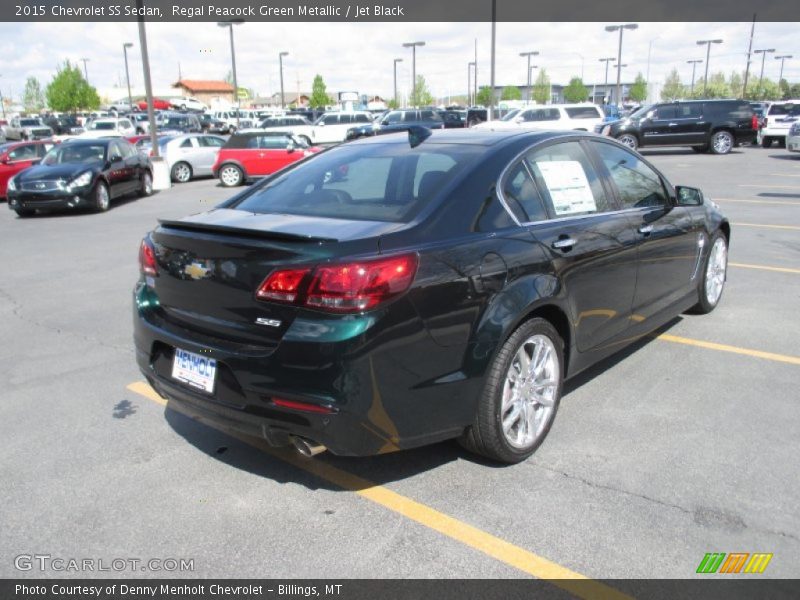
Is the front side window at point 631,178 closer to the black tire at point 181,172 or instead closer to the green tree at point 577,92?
the black tire at point 181,172

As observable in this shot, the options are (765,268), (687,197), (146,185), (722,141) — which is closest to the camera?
(687,197)

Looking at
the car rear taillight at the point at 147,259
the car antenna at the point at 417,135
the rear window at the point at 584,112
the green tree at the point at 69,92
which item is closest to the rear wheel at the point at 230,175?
the rear window at the point at 584,112

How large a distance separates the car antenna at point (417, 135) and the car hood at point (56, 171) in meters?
12.5

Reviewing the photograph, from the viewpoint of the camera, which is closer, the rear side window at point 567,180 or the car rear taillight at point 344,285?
the car rear taillight at point 344,285

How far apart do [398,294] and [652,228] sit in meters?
2.50

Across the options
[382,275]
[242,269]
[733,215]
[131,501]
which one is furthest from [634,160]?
[733,215]

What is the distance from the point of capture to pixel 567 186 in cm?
413

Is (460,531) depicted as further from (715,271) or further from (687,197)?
(715,271)

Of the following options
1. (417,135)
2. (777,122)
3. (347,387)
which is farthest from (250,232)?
(777,122)

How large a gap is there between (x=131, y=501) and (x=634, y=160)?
155 inches

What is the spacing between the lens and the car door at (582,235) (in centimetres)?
381

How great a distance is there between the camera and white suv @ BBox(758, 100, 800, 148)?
29.2m

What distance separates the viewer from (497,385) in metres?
3.36

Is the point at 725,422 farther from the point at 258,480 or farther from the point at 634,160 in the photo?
the point at 258,480
